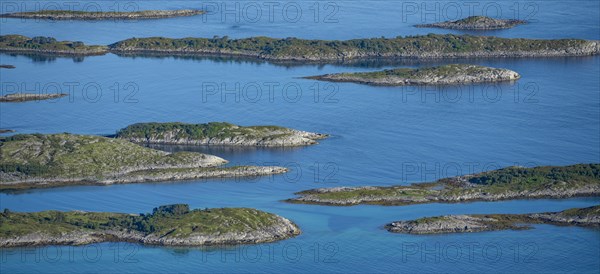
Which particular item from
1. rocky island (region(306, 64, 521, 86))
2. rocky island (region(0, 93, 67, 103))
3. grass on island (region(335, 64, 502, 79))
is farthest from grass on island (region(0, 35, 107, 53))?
grass on island (region(335, 64, 502, 79))

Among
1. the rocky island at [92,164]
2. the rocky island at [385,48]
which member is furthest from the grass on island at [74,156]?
the rocky island at [385,48]

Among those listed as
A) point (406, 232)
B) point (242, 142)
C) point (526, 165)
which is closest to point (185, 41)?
point (242, 142)

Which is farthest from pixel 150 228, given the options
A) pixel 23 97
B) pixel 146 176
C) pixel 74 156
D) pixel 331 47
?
pixel 331 47

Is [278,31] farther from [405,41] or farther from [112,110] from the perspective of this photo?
[112,110]

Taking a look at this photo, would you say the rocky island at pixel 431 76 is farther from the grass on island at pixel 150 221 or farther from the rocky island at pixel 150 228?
the rocky island at pixel 150 228

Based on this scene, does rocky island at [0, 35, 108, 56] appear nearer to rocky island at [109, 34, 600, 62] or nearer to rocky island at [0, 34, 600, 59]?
rocky island at [0, 34, 600, 59]

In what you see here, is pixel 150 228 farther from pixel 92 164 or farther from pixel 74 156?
pixel 74 156
